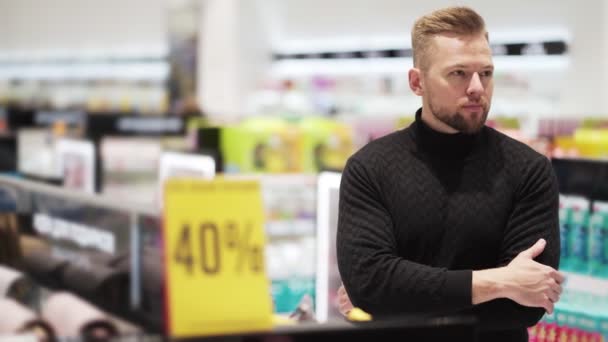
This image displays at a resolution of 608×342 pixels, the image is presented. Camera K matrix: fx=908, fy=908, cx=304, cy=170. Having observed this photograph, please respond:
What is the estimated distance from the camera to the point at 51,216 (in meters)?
1.92

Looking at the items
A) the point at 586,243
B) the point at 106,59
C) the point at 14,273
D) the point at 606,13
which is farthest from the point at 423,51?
the point at 106,59

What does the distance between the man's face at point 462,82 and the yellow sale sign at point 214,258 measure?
74 centimetres

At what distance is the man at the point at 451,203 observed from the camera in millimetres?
2014

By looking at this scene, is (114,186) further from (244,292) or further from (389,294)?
(244,292)

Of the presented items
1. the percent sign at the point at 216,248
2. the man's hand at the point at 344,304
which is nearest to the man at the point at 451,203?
the man's hand at the point at 344,304

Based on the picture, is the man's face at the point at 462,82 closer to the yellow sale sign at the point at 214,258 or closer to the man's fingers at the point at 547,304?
the man's fingers at the point at 547,304

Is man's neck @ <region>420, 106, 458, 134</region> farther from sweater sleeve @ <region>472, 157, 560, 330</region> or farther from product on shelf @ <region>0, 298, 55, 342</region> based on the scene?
product on shelf @ <region>0, 298, 55, 342</region>

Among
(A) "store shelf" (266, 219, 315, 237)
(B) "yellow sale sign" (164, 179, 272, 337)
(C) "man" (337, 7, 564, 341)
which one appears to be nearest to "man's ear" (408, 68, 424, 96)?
(C) "man" (337, 7, 564, 341)

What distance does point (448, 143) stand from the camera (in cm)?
213

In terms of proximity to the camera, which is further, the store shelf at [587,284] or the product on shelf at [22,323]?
the store shelf at [587,284]

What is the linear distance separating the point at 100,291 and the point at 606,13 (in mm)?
9458

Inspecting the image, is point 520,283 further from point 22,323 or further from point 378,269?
point 22,323

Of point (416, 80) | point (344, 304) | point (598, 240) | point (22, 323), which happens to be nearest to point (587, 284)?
point (598, 240)

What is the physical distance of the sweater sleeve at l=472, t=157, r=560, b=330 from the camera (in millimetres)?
2029
